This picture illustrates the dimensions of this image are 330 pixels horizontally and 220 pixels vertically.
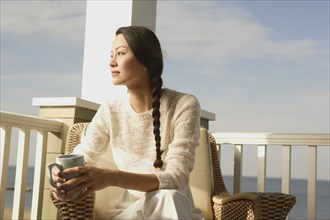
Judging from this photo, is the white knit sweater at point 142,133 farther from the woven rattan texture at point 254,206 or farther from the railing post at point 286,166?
the railing post at point 286,166

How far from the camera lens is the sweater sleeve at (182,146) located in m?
1.63

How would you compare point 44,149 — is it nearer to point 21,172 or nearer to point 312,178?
point 21,172

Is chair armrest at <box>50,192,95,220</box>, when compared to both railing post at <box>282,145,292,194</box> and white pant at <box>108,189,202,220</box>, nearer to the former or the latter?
white pant at <box>108,189,202,220</box>

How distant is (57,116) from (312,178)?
5.55 feet

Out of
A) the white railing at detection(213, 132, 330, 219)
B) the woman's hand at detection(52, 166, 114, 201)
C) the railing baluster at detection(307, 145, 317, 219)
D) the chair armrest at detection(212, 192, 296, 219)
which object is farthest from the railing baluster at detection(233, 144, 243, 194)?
the woman's hand at detection(52, 166, 114, 201)

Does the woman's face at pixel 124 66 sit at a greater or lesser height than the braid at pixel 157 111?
greater

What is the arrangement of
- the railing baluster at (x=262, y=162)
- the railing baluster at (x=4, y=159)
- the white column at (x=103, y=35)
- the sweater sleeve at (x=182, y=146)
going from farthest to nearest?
1. the railing baluster at (x=262, y=162)
2. the white column at (x=103, y=35)
3. the railing baluster at (x=4, y=159)
4. the sweater sleeve at (x=182, y=146)

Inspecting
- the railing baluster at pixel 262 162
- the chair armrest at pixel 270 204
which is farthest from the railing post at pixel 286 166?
the chair armrest at pixel 270 204

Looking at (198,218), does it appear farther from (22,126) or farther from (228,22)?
(228,22)

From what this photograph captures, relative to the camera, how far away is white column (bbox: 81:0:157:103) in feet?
9.27

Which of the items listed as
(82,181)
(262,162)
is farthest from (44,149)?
(262,162)

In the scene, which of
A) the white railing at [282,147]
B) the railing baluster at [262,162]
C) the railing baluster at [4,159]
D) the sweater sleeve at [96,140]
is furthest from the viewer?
the railing baluster at [262,162]

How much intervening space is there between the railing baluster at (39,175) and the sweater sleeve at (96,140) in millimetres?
790

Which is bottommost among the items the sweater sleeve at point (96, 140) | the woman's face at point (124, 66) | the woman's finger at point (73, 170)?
the woman's finger at point (73, 170)
